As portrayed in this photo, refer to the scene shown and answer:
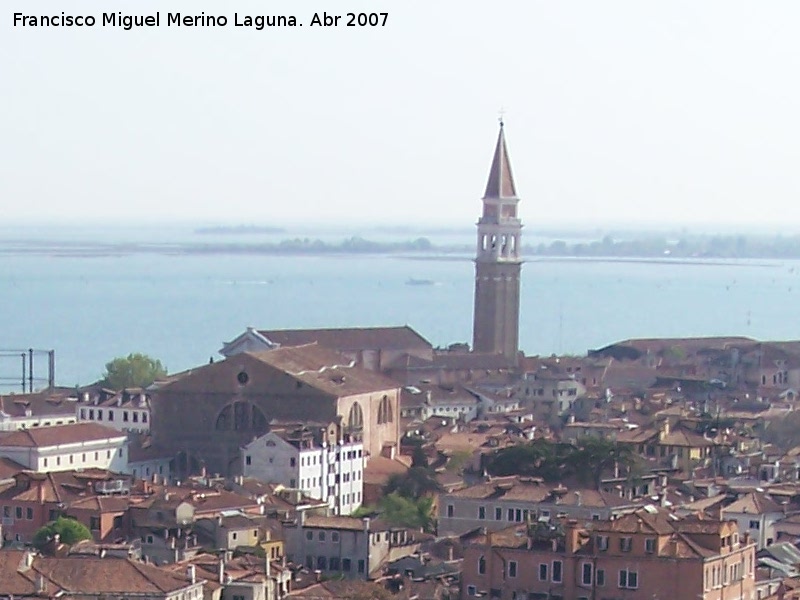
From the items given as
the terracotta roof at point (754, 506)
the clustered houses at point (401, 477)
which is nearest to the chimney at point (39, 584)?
the clustered houses at point (401, 477)

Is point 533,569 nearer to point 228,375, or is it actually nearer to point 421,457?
point 421,457

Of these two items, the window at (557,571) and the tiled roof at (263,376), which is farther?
the tiled roof at (263,376)

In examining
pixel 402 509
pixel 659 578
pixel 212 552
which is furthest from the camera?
pixel 402 509

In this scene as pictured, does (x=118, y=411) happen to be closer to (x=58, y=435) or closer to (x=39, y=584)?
(x=58, y=435)

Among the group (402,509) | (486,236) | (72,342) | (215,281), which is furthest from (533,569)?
(215,281)

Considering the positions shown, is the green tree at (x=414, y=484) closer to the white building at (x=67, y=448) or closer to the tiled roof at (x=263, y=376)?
the white building at (x=67, y=448)

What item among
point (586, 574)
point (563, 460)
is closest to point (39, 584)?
point (586, 574)
